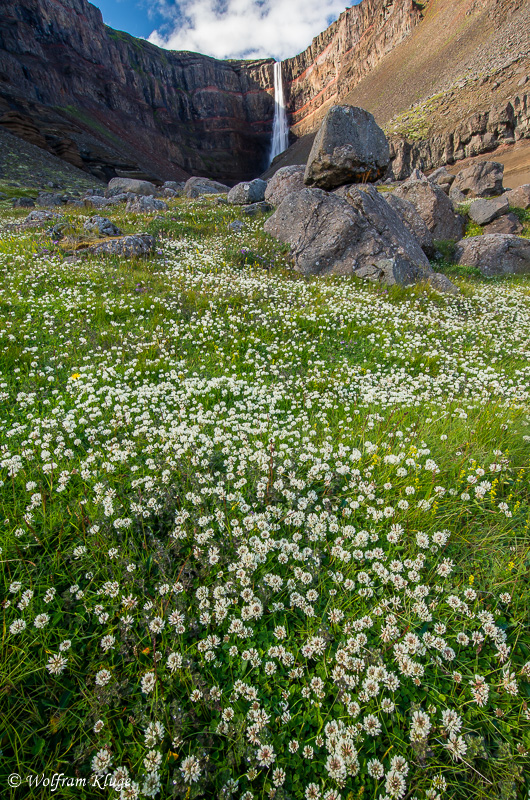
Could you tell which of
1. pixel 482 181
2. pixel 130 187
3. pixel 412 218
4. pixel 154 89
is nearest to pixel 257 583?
pixel 412 218

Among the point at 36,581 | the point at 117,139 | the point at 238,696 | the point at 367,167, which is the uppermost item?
the point at 117,139

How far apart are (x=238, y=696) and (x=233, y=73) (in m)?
187

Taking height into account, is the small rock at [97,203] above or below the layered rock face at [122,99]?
below

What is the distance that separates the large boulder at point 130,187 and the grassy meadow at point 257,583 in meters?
30.2

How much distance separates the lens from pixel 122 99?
9994cm

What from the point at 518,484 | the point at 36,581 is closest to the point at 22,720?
the point at 36,581

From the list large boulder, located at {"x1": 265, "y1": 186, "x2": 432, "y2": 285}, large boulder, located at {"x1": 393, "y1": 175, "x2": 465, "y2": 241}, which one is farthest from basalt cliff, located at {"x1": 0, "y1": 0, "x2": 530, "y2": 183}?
large boulder, located at {"x1": 265, "y1": 186, "x2": 432, "y2": 285}

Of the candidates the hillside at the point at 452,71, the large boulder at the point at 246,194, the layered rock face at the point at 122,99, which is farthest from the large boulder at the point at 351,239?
the layered rock face at the point at 122,99

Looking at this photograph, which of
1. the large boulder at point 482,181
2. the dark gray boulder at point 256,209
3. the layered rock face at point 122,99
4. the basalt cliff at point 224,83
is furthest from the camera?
the layered rock face at point 122,99

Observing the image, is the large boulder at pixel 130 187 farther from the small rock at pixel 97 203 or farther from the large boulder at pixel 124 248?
the large boulder at pixel 124 248

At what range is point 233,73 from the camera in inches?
5359

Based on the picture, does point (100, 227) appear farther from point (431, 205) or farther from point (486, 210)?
point (486, 210)

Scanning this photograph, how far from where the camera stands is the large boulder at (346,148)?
14.6 metres

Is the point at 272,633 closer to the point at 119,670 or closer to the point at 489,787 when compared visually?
→ the point at 119,670
